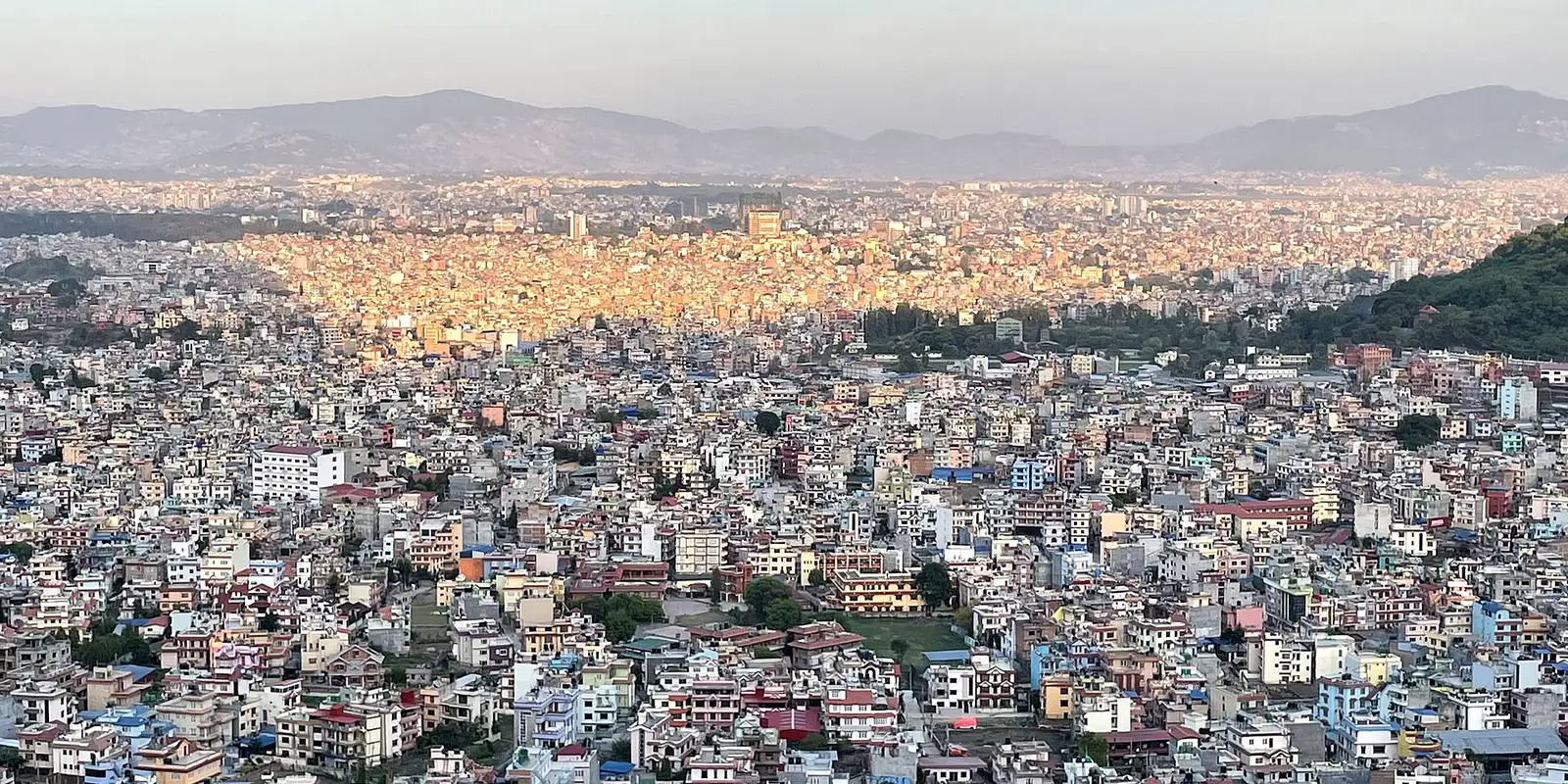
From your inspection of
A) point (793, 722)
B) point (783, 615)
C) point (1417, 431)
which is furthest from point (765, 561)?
point (1417, 431)

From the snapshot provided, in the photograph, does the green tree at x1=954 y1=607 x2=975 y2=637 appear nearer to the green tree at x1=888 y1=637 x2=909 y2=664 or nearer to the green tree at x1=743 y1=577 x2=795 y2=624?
the green tree at x1=888 y1=637 x2=909 y2=664

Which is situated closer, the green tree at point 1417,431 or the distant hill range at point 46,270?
the green tree at point 1417,431

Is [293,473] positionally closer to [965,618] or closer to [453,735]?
[965,618]

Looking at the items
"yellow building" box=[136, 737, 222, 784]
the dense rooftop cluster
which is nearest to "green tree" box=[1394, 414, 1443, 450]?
the dense rooftop cluster

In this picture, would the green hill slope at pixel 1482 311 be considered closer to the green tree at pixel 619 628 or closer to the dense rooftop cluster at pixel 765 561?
the dense rooftop cluster at pixel 765 561

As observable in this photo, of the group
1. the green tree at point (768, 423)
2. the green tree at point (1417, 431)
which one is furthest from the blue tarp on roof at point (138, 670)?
the green tree at point (1417, 431)

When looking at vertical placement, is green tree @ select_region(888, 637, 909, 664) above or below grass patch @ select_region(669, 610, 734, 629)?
above
